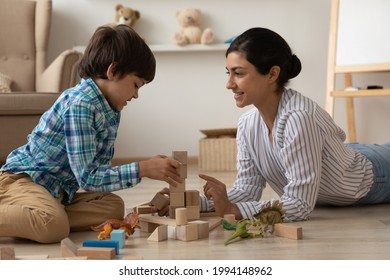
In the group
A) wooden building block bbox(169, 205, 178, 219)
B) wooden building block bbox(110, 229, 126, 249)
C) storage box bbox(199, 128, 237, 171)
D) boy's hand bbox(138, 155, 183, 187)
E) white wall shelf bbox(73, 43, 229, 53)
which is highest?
white wall shelf bbox(73, 43, 229, 53)

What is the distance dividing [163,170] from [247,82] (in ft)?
1.29

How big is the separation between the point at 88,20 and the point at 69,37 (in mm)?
157

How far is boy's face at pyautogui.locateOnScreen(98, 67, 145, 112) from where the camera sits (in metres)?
1.90

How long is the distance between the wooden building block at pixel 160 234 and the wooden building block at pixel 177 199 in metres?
0.07

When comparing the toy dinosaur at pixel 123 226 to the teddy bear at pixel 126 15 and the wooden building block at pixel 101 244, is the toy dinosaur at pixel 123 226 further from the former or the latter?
the teddy bear at pixel 126 15

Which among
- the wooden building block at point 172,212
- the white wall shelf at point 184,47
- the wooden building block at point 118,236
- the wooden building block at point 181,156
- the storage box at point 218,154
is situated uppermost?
the white wall shelf at point 184,47

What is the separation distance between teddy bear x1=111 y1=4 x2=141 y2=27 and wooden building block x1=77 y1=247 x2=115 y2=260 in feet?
9.28

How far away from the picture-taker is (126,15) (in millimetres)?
4137

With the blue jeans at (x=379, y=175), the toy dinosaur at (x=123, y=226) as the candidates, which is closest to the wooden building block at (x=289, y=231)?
the toy dinosaur at (x=123, y=226)

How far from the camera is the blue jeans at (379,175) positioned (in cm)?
226

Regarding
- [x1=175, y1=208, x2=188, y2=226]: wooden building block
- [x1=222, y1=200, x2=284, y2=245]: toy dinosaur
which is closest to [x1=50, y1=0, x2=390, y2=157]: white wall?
[x1=222, y1=200, x2=284, y2=245]: toy dinosaur

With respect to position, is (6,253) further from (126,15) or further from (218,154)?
(126,15)

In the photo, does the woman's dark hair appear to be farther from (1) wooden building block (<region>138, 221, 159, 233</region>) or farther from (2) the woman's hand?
(1) wooden building block (<region>138, 221, 159, 233</region>)
